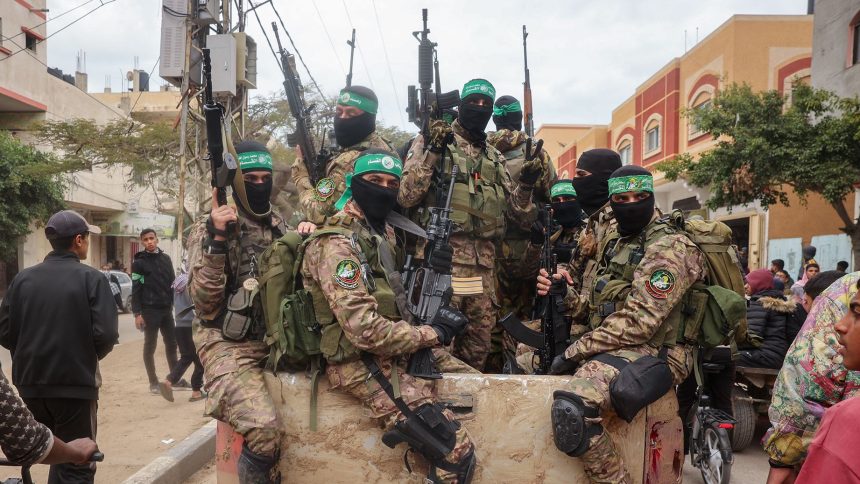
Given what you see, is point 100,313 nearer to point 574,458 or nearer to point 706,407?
point 574,458

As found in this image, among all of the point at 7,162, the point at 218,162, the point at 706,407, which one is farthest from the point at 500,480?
the point at 7,162

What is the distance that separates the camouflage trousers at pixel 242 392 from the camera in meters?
2.79

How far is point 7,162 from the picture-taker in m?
17.8

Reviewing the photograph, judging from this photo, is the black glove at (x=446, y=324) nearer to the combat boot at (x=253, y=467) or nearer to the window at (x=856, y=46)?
the combat boot at (x=253, y=467)

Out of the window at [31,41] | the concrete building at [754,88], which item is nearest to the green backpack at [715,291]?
the concrete building at [754,88]

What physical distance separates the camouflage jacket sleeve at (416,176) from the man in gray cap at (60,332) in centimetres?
202

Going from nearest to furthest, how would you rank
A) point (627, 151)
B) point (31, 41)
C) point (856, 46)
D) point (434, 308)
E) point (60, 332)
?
point (434, 308)
point (60, 332)
point (856, 46)
point (31, 41)
point (627, 151)

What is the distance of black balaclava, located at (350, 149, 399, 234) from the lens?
3180mm

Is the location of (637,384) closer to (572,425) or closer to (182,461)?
(572,425)

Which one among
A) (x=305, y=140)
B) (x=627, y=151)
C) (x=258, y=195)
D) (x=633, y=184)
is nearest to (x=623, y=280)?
(x=633, y=184)

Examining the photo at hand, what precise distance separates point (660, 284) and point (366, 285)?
148 centimetres

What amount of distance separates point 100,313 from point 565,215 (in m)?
3.42

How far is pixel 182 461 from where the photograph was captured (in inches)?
197

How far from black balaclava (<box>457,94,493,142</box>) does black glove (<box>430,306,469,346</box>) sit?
1.92 m
